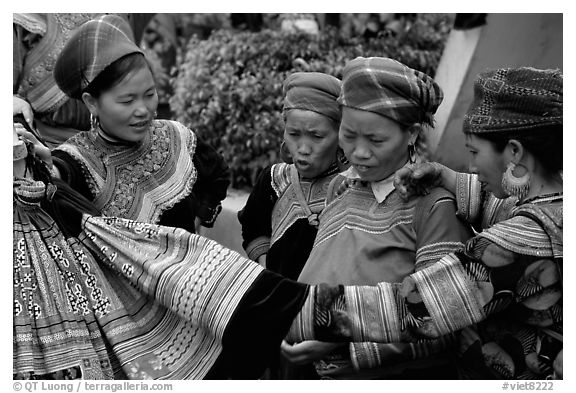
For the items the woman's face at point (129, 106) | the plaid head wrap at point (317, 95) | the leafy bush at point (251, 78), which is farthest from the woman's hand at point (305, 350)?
the leafy bush at point (251, 78)

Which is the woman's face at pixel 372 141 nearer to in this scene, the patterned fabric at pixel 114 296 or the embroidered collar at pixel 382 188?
the embroidered collar at pixel 382 188

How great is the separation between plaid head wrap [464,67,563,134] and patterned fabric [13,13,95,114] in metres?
2.57

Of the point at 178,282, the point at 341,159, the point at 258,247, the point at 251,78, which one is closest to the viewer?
the point at 178,282

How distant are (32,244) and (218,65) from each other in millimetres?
3873

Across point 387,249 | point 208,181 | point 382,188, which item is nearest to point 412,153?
point 382,188

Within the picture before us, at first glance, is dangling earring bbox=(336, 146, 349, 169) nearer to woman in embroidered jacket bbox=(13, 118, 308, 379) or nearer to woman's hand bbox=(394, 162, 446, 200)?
woman's hand bbox=(394, 162, 446, 200)

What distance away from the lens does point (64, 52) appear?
11.3 feet

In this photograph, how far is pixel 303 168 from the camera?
3359 millimetres

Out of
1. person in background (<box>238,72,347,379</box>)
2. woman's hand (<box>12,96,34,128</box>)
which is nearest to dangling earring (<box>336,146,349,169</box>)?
person in background (<box>238,72,347,379</box>)

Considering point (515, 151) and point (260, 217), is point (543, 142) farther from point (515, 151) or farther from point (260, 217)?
point (260, 217)

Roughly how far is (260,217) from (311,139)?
543 mm

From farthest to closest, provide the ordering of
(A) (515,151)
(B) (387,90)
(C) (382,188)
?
(C) (382,188), (B) (387,90), (A) (515,151)

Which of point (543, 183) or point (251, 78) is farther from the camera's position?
point (251, 78)

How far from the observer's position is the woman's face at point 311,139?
3.29 m
